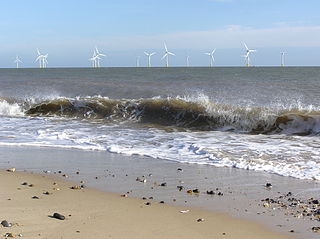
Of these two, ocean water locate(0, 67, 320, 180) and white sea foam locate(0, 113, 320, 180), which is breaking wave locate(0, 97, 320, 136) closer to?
ocean water locate(0, 67, 320, 180)

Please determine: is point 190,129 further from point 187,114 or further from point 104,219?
point 104,219

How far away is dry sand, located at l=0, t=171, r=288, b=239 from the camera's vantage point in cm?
520

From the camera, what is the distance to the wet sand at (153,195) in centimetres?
544

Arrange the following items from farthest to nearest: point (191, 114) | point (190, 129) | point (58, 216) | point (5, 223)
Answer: point (191, 114) < point (190, 129) < point (58, 216) < point (5, 223)

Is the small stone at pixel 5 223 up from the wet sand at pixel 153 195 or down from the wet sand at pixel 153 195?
up

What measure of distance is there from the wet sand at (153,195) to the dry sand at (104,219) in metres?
0.01

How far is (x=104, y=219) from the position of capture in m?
5.73

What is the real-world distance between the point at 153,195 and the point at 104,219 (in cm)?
154

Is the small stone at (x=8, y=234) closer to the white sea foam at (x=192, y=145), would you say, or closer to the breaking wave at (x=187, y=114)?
the white sea foam at (x=192, y=145)

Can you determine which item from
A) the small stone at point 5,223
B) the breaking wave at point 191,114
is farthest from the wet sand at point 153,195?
the breaking wave at point 191,114

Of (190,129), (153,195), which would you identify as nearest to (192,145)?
(153,195)

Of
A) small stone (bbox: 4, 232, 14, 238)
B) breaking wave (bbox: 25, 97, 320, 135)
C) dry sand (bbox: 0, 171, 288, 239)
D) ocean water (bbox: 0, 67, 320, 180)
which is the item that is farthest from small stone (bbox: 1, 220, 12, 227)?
breaking wave (bbox: 25, 97, 320, 135)

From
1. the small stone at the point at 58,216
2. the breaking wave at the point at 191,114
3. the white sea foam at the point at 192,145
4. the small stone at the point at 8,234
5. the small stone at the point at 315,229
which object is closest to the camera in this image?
the small stone at the point at 8,234

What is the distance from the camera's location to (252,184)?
7.90 metres
